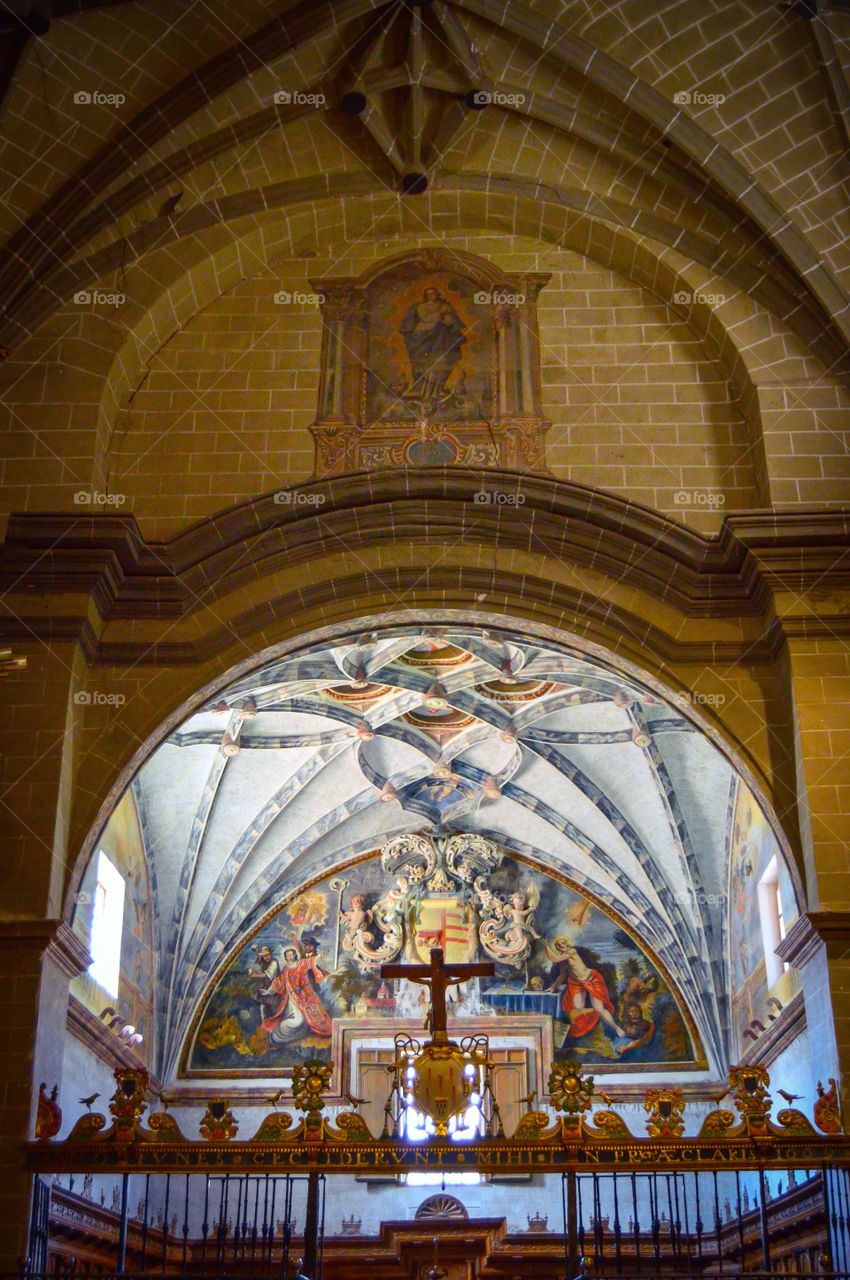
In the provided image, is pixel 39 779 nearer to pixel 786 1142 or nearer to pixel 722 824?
pixel 786 1142

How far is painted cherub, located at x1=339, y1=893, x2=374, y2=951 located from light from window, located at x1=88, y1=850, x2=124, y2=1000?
3437 mm

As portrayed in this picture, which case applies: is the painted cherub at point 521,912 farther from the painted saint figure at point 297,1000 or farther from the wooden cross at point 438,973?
the wooden cross at point 438,973

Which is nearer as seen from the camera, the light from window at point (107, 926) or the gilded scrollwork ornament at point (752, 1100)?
the gilded scrollwork ornament at point (752, 1100)

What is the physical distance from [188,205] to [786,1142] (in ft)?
31.5

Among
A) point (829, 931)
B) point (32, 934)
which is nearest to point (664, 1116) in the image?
point (829, 931)

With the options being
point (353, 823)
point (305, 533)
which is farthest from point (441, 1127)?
point (353, 823)

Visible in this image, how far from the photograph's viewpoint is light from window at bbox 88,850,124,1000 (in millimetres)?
18438

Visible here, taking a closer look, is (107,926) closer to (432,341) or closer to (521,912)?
(521,912)

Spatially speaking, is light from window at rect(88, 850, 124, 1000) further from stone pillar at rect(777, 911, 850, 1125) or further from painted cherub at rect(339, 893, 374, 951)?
stone pillar at rect(777, 911, 850, 1125)

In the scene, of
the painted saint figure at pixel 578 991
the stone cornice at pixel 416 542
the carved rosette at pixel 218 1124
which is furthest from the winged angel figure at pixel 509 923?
the carved rosette at pixel 218 1124

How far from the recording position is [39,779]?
12.7 meters

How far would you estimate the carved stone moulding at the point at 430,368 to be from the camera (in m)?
14.5

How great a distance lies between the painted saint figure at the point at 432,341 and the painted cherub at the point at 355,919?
8.99 m

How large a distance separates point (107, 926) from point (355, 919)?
3871 millimetres
